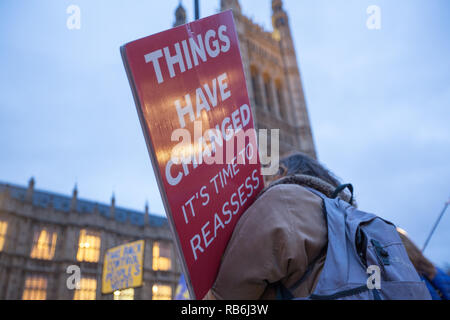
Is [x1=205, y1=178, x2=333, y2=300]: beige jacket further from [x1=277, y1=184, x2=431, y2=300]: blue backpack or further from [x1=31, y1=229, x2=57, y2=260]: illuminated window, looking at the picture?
[x1=31, y1=229, x2=57, y2=260]: illuminated window

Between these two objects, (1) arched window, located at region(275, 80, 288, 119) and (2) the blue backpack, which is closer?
(2) the blue backpack

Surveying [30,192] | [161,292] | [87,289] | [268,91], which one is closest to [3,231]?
[30,192]

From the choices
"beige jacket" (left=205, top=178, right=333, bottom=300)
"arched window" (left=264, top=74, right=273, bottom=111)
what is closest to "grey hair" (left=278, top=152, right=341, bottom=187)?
"beige jacket" (left=205, top=178, right=333, bottom=300)

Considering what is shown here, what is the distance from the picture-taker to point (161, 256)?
24734 mm

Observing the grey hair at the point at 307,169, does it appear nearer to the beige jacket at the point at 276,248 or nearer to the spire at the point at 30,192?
the beige jacket at the point at 276,248

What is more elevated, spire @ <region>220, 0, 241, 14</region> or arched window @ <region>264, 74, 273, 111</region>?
spire @ <region>220, 0, 241, 14</region>

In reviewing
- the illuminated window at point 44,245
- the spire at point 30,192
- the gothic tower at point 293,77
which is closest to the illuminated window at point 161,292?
the illuminated window at point 44,245

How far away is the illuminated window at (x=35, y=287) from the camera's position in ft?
62.2

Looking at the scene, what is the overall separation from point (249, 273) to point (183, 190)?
0.42m

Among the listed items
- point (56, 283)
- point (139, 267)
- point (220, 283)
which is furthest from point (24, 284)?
point (220, 283)

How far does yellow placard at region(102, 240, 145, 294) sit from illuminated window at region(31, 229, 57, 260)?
9.03 m

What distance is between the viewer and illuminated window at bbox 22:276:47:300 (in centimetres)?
1895

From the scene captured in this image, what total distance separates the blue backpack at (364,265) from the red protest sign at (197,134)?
0.38 meters
